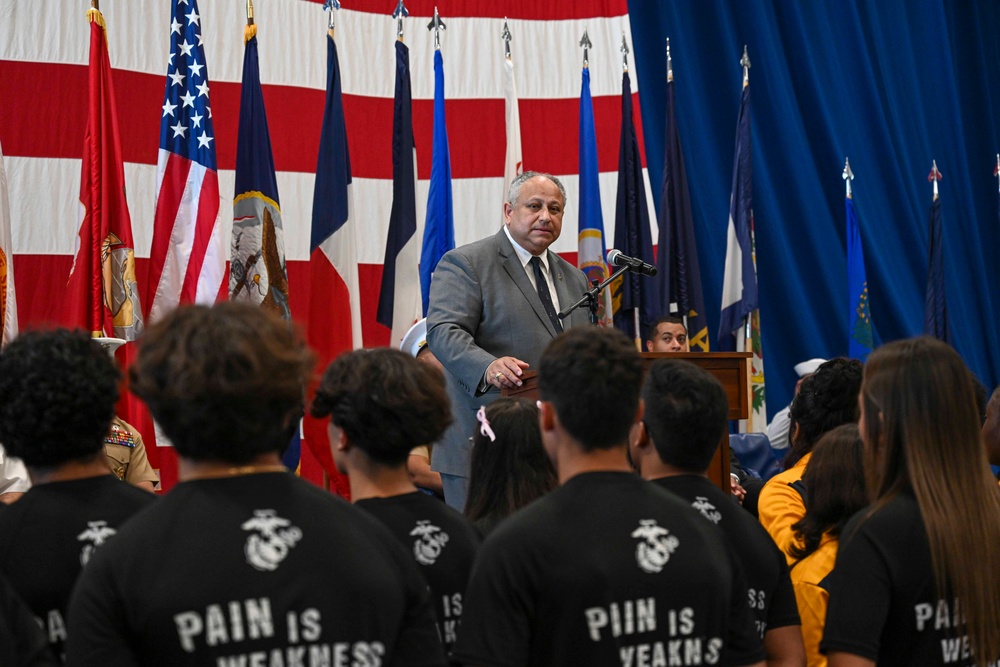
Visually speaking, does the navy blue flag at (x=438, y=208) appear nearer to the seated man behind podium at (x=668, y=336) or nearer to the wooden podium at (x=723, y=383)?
the seated man behind podium at (x=668, y=336)

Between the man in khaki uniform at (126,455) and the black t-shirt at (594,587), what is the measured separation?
278cm

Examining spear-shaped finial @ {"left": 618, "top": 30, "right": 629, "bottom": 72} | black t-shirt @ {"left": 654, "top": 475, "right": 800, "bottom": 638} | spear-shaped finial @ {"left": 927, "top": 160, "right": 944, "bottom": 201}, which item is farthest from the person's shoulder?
spear-shaped finial @ {"left": 927, "top": 160, "right": 944, "bottom": 201}

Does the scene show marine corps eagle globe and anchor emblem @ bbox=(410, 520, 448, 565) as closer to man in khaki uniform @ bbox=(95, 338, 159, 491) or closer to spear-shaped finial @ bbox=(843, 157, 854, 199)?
man in khaki uniform @ bbox=(95, 338, 159, 491)

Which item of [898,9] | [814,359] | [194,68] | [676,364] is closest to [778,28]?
[898,9]

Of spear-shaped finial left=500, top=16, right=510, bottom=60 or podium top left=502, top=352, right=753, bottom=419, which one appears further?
spear-shaped finial left=500, top=16, right=510, bottom=60

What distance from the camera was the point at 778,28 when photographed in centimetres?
729

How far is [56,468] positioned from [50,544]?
5.0 inches

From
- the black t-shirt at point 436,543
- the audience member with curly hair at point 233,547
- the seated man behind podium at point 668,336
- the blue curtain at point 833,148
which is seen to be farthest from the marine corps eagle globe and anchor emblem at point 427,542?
the blue curtain at point 833,148

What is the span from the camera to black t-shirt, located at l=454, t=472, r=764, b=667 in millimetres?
1533

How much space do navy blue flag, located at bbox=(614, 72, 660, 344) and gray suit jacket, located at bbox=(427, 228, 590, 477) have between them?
2355mm

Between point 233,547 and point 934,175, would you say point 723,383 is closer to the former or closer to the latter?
point 233,547

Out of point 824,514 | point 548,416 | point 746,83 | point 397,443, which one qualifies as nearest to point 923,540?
point 548,416

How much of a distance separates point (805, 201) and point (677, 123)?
1007 millimetres

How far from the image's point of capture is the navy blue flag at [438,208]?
5.62 metres
